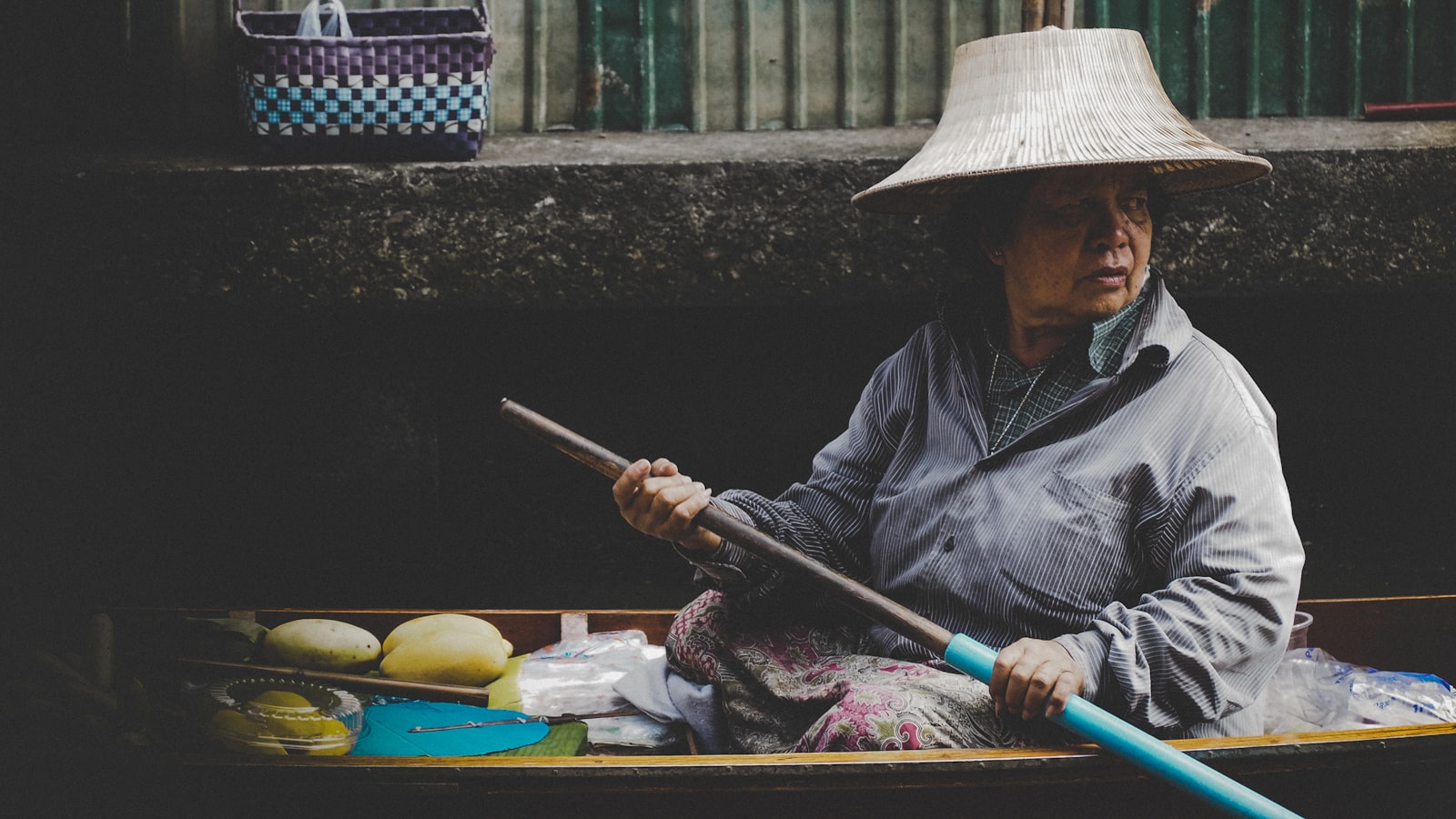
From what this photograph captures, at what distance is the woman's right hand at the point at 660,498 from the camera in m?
2.18

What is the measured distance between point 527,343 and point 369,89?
2.98ft

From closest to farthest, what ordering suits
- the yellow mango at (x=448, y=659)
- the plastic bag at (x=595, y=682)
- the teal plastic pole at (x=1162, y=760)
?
the teal plastic pole at (x=1162, y=760) < the plastic bag at (x=595, y=682) < the yellow mango at (x=448, y=659)

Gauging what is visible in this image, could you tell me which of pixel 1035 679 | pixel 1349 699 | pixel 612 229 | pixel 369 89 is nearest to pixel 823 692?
pixel 1035 679

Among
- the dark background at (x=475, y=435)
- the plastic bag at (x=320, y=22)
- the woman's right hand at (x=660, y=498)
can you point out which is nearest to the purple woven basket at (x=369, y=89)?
the plastic bag at (x=320, y=22)

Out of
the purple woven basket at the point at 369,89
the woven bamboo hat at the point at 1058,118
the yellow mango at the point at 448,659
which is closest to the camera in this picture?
the woven bamboo hat at the point at 1058,118

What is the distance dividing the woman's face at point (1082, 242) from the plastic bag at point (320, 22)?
2.09 metres

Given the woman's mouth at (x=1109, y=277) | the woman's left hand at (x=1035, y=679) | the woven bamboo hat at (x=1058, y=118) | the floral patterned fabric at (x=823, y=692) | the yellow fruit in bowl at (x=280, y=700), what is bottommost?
the yellow fruit in bowl at (x=280, y=700)

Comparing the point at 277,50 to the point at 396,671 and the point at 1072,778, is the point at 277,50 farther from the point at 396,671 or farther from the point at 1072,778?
the point at 1072,778

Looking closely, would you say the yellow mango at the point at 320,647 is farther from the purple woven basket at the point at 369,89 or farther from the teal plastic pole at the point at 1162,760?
the teal plastic pole at the point at 1162,760

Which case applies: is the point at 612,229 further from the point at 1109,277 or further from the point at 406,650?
the point at 1109,277

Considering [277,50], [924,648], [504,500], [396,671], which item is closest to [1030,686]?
[924,648]

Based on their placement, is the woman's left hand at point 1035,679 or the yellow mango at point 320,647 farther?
the yellow mango at point 320,647

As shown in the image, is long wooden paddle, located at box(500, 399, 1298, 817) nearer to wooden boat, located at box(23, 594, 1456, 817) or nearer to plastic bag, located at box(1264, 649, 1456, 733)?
wooden boat, located at box(23, 594, 1456, 817)

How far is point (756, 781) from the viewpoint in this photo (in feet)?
6.40
